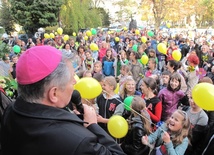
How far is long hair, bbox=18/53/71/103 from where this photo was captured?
1.24 m

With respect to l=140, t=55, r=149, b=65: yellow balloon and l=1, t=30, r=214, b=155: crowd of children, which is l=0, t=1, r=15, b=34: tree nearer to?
l=140, t=55, r=149, b=65: yellow balloon

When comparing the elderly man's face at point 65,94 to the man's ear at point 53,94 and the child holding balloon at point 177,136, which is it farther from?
the child holding balloon at point 177,136

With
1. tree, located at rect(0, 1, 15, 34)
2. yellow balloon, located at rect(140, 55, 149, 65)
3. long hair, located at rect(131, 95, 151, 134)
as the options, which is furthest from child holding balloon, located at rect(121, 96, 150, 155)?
tree, located at rect(0, 1, 15, 34)

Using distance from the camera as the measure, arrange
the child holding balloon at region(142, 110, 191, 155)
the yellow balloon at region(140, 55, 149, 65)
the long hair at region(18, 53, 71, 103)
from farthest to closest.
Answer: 1. the yellow balloon at region(140, 55, 149, 65)
2. the child holding balloon at region(142, 110, 191, 155)
3. the long hair at region(18, 53, 71, 103)

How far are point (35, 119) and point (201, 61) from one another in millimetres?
8542

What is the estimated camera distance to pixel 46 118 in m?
1.15

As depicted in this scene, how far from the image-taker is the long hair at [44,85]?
124 cm

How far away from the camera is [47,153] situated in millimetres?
1117

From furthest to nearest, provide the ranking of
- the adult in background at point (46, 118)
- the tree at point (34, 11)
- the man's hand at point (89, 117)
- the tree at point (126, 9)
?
the tree at point (126, 9) → the tree at point (34, 11) → the man's hand at point (89, 117) → the adult in background at point (46, 118)

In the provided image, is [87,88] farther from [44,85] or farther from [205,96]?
[44,85]

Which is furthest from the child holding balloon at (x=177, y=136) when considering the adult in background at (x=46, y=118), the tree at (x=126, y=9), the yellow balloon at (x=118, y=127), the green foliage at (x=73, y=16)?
the tree at (x=126, y=9)

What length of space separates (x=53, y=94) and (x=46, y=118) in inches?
6.3

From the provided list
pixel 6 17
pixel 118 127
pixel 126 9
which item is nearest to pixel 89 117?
Answer: pixel 118 127

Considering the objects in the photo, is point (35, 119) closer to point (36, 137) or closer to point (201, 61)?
point (36, 137)
